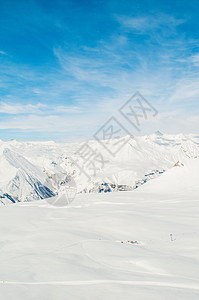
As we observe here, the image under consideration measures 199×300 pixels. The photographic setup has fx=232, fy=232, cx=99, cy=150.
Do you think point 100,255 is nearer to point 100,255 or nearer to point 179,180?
point 100,255

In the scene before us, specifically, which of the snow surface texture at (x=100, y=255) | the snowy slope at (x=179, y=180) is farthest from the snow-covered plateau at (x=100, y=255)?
the snowy slope at (x=179, y=180)

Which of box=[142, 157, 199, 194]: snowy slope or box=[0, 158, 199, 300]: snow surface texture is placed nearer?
box=[0, 158, 199, 300]: snow surface texture

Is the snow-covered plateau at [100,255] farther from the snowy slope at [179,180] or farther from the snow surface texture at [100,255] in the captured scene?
the snowy slope at [179,180]

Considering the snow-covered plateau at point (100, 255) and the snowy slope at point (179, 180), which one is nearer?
the snow-covered plateau at point (100, 255)

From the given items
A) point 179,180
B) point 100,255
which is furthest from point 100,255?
point 179,180

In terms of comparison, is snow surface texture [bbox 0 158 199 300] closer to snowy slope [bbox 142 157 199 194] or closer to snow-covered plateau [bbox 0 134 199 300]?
snow-covered plateau [bbox 0 134 199 300]

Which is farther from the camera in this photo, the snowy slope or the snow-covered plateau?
the snowy slope

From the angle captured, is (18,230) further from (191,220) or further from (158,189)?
(158,189)

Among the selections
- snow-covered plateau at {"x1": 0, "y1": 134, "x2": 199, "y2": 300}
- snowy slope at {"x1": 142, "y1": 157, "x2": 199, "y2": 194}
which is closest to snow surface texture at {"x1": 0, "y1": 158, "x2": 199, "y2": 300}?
snow-covered plateau at {"x1": 0, "y1": 134, "x2": 199, "y2": 300}
